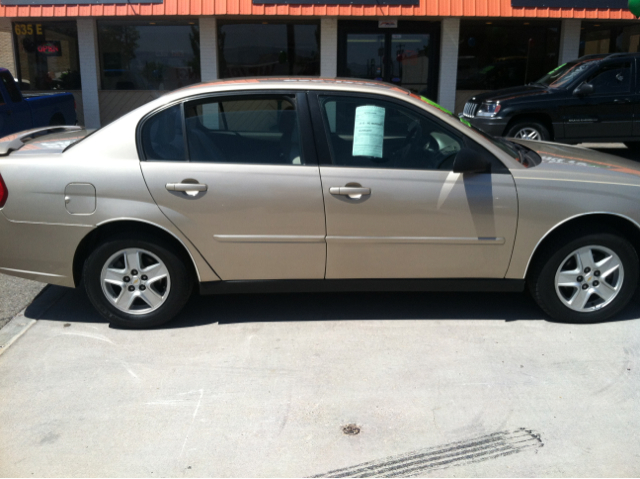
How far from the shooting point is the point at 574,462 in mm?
3014

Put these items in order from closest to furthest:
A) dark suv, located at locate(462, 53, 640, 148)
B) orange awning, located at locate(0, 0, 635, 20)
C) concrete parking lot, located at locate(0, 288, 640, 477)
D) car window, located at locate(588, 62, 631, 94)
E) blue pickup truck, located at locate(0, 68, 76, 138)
A: concrete parking lot, located at locate(0, 288, 640, 477), blue pickup truck, located at locate(0, 68, 76, 138), dark suv, located at locate(462, 53, 640, 148), car window, located at locate(588, 62, 631, 94), orange awning, located at locate(0, 0, 635, 20)

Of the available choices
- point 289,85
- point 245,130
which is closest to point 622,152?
point 289,85

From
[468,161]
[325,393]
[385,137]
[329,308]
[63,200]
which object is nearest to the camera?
[325,393]

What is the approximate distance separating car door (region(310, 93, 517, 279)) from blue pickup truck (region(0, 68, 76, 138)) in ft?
22.4

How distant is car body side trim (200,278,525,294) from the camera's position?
14.3ft

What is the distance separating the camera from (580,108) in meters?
10.8

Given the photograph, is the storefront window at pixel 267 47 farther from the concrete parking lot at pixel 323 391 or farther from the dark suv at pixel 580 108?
the concrete parking lot at pixel 323 391

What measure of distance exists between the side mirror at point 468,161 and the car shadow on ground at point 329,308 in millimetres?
1176

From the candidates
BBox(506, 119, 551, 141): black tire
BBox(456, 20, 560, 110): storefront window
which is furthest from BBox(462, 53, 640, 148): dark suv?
BBox(456, 20, 560, 110): storefront window

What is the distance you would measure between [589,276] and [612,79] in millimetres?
7792

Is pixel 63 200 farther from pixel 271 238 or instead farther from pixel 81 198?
pixel 271 238

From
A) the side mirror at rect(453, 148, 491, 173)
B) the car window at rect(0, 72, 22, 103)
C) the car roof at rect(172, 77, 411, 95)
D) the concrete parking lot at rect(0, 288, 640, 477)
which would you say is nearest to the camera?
the concrete parking lot at rect(0, 288, 640, 477)

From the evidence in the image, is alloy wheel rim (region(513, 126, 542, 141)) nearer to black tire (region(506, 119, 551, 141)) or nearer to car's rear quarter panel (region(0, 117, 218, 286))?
black tire (region(506, 119, 551, 141))

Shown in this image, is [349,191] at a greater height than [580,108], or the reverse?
[580,108]
